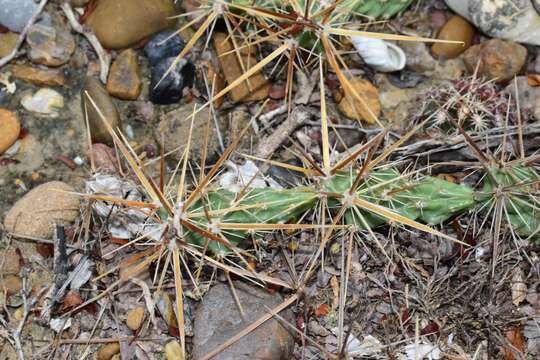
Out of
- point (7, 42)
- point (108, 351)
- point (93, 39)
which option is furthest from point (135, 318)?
point (7, 42)

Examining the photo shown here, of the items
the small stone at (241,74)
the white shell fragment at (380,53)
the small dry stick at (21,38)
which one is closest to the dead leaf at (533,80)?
the white shell fragment at (380,53)

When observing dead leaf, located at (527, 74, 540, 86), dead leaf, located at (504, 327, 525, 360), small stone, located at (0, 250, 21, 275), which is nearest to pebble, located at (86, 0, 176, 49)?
Result: small stone, located at (0, 250, 21, 275)

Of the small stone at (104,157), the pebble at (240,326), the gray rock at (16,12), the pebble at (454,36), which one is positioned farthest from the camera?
the pebble at (454,36)

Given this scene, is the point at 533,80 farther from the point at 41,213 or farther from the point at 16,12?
the point at 16,12

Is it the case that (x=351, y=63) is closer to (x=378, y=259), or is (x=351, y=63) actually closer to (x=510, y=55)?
(x=510, y=55)

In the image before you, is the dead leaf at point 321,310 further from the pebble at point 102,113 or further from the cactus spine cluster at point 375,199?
the pebble at point 102,113

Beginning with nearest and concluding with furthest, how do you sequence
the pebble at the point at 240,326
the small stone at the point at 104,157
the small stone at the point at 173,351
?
the pebble at the point at 240,326, the small stone at the point at 173,351, the small stone at the point at 104,157
